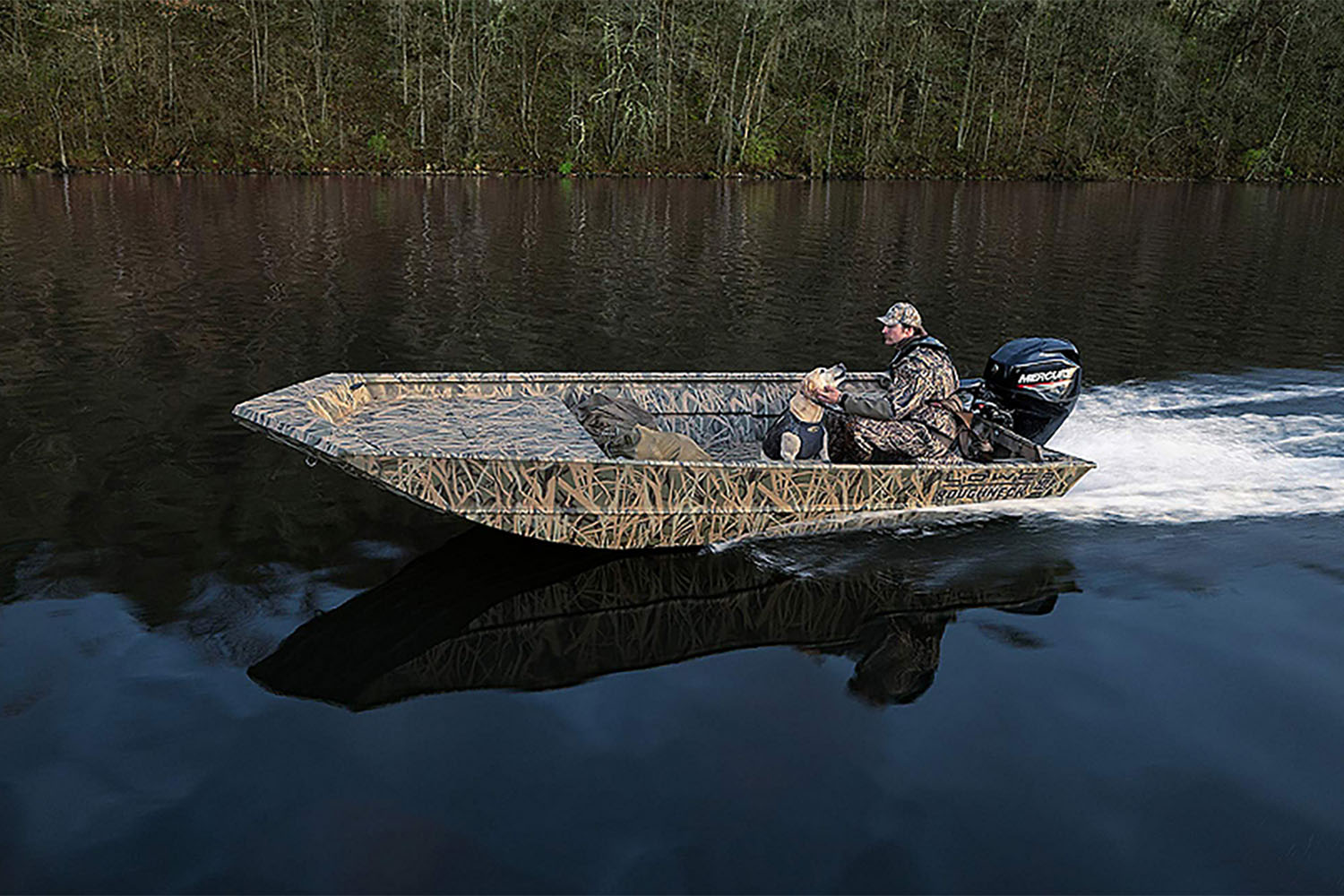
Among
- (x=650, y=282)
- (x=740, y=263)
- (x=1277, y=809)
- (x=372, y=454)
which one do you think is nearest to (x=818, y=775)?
(x=1277, y=809)

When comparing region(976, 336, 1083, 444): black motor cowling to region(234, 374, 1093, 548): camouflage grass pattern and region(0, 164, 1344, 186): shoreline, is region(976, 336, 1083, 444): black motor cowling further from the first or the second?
region(0, 164, 1344, 186): shoreline

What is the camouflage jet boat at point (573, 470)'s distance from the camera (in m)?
8.37

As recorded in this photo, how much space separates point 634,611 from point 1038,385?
18.0 feet

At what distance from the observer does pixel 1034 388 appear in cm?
1108

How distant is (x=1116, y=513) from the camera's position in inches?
437

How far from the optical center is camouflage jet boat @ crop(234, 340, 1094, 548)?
8.37 m

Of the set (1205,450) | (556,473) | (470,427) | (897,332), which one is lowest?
(1205,450)

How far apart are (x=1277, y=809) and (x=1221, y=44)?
312 ft

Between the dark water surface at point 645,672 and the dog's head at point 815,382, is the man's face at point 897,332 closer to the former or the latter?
the dog's head at point 815,382

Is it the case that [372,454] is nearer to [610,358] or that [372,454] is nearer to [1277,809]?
[1277,809]

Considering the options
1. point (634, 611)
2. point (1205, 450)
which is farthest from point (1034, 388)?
point (634, 611)

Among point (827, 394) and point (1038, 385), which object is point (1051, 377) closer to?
point (1038, 385)

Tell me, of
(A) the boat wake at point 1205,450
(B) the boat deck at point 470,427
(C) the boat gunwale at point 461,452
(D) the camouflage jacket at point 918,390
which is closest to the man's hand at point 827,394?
(C) the boat gunwale at point 461,452

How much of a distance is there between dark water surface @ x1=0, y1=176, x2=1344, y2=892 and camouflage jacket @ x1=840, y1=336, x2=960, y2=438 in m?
1.17
